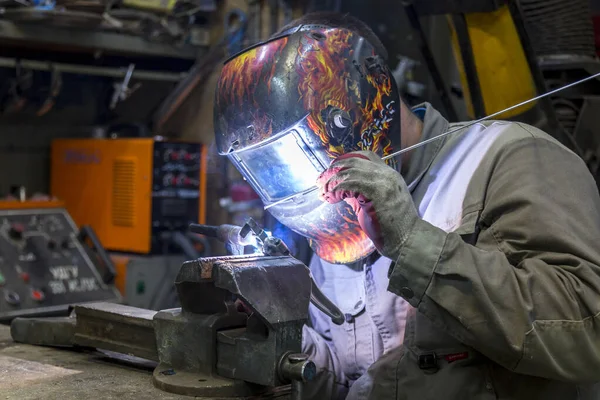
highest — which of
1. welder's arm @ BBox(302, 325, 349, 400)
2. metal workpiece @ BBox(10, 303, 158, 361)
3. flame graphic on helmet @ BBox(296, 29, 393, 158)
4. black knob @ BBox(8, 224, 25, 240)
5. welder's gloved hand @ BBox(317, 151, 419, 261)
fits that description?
flame graphic on helmet @ BBox(296, 29, 393, 158)

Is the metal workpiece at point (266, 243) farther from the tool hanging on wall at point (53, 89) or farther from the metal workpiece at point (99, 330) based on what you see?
the tool hanging on wall at point (53, 89)

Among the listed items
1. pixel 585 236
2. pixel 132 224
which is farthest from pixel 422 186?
pixel 132 224

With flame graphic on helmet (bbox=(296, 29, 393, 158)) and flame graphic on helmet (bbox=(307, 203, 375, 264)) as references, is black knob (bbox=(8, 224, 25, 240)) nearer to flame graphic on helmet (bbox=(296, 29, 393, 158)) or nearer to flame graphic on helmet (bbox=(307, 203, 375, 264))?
flame graphic on helmet (bbox=(307, 203, 375, 264))

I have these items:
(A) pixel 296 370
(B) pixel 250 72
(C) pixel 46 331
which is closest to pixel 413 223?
(A) pixel 296 370

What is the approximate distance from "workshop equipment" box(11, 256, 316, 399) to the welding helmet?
0.17 metres

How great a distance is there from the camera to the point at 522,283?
1357 millimetres

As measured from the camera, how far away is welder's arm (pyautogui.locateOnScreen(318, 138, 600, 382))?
1351 mm

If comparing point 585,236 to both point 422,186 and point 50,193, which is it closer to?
point 422,186

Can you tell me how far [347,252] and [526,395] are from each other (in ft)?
1.53

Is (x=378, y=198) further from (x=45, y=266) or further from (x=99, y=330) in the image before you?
(x=45, y=266)

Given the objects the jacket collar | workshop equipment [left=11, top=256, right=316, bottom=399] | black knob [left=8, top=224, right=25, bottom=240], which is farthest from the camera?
black knob [left=8, top=224, right=25, bottom=240]

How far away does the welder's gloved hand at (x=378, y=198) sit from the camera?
4.56 feet

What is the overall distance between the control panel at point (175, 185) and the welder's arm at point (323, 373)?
188 centimetres

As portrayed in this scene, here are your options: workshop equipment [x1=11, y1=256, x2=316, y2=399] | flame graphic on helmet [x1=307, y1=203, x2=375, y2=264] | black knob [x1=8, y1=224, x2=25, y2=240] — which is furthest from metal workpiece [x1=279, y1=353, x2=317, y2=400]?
black knob [x1=8, y1=224, x2=25, y2=240]
